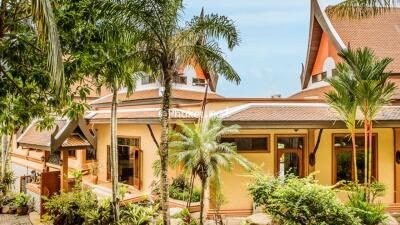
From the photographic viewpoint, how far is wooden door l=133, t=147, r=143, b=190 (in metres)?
17.5

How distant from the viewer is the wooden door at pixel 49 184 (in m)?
Result: 14.1

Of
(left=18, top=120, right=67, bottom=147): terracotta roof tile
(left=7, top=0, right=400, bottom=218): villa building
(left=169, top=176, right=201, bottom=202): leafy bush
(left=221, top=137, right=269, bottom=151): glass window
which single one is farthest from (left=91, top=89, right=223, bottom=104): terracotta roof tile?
(left=221, top=137, right=269, bottom=151): glass window

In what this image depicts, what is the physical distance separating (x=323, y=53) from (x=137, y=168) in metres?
10.9

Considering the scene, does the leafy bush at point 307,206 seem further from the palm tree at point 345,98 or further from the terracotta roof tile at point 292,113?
the terracotta roof tile at point 292,113

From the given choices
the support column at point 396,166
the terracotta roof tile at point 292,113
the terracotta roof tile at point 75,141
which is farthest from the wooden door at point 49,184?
the support column at point 396,166

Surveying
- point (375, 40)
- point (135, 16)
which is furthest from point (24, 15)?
point (375, 40)

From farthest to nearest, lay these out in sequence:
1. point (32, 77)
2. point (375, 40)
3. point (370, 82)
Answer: point (375, 40) < point (370, 82) < point (32, 77)

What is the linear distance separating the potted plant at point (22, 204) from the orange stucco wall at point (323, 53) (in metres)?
15.2

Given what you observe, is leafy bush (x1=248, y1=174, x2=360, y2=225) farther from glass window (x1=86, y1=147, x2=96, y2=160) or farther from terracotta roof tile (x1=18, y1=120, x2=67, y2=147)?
glass window (x1=86, y1=147, x2=96, y2=160)

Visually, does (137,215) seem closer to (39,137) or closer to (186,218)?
(186,218)

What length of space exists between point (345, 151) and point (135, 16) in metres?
9.46

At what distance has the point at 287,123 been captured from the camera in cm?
1245

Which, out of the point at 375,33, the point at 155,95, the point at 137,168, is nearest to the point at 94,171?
the point at 137,168

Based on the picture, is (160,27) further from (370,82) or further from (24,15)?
(370,82)
